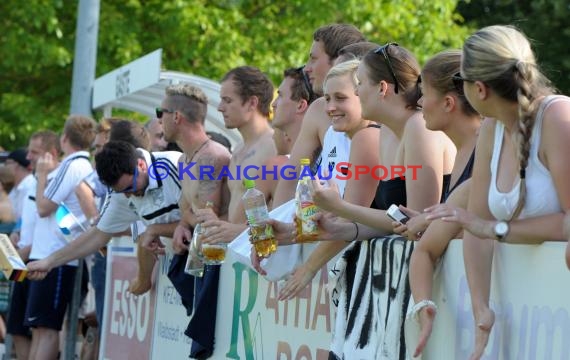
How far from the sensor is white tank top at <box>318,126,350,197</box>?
21.5ft

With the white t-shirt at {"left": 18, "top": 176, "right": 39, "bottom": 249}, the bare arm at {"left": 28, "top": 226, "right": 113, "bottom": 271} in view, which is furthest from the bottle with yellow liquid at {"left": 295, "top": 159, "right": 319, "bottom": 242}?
the white t-shirt at {"left": 18, "top": 176, "right": 39, "bottom": 249}

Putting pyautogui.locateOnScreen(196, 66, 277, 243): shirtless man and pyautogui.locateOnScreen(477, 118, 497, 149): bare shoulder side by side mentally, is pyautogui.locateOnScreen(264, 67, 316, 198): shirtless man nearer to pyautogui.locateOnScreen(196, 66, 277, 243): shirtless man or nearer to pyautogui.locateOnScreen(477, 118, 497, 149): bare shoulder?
pyautogui.locateOnScreen(196, 66, 277, 243): shirtless man

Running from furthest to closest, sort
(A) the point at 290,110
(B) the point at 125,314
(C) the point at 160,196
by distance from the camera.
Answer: (B) the point at 125,314 → (C) the point at 160,196 → (A) the point at 290,110

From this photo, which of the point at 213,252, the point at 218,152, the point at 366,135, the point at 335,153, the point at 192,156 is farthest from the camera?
the point at 192,156

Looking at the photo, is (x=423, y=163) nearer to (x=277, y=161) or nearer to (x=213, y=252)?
(x=277, y=161)

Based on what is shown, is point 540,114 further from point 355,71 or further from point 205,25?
point 205,25

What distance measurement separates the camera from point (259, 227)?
6.12 m

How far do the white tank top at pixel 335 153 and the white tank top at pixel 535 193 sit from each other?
211cm

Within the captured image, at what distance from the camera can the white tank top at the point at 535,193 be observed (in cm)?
434

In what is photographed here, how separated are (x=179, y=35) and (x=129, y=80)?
694 centimetres

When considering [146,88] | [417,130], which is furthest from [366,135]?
[146,88]

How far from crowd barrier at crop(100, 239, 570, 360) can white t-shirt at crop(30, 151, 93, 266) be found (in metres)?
0.75

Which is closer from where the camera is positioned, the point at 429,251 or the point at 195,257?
the point at 429,251

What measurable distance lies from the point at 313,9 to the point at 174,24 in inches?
95.6
